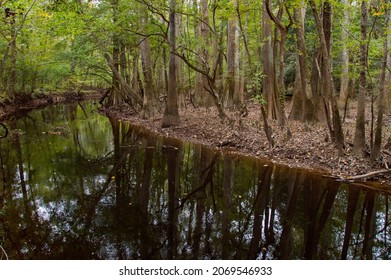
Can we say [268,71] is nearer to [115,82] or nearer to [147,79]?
[147,79]

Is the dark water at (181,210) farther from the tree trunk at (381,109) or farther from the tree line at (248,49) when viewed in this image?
the tree line at (248,49)

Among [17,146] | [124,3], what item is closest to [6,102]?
[17,146]

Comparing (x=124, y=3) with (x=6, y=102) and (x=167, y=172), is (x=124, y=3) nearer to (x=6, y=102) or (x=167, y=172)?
(x=167, y=172)

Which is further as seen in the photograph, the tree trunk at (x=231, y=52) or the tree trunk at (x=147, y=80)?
the tree trunk at (x=147, y=80)

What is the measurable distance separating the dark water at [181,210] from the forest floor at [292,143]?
2.17ft

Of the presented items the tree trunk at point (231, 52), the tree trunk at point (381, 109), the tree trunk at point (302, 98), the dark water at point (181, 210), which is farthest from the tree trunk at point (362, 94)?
the tree trunk at point (231, 52)

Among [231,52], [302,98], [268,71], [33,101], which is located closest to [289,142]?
[302,98]

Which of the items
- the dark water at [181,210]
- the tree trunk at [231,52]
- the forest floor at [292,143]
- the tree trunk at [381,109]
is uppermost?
the tree trunk at [231,52]

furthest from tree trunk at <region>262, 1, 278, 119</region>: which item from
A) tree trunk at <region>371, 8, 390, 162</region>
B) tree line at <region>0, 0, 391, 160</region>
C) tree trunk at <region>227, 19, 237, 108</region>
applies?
tree trunk at <region>371, 8, 390, 162</region>

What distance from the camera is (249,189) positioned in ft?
27.0

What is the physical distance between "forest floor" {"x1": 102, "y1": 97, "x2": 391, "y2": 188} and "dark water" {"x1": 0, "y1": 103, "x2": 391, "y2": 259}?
660 millimetres

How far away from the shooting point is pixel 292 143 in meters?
10.8

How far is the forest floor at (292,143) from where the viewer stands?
343 inches
